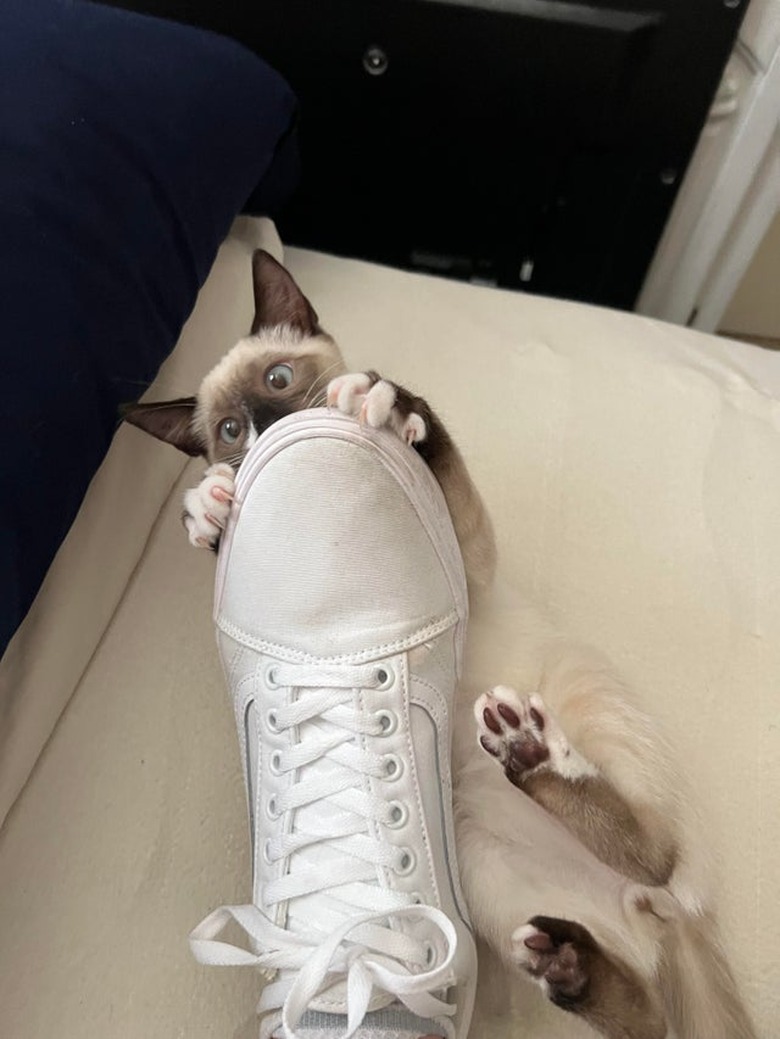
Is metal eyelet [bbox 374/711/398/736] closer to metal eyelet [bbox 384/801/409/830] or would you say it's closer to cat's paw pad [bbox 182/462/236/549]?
metal eyelet [bbox 384/801/409/830]

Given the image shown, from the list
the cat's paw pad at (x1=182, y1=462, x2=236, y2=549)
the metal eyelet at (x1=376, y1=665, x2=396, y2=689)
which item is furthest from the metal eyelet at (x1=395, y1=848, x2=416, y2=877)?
the cat's paw pad at (x1=182, y1=462, x2=236, y2=549)

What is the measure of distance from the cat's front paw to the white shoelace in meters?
0.19

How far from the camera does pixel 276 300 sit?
862 mm

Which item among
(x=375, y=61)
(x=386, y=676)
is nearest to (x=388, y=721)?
(x=386, y=676)

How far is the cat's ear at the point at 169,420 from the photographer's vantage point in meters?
0.77

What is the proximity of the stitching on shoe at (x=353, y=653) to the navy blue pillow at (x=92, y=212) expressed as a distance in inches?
6.6

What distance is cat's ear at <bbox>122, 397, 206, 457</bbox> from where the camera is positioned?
30.1 inches

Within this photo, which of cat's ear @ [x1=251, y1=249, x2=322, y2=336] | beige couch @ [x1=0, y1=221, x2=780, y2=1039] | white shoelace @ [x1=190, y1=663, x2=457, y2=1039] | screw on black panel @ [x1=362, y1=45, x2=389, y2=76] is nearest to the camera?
white shoelace @ [x1=190, y1=663, x2=457, y2=1039]

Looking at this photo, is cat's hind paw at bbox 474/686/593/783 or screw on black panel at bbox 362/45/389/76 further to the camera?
screw on black panel at bbox 362/45/389/76

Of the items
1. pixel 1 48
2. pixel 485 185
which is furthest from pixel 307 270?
pixel 1 48

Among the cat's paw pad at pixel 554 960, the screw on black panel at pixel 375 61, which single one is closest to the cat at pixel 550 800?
Answer: the cat's paw pad at pixel 554 960

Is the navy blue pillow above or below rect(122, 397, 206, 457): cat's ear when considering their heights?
above

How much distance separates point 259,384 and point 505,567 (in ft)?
1.02

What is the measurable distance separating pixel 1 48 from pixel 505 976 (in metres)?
0.88
